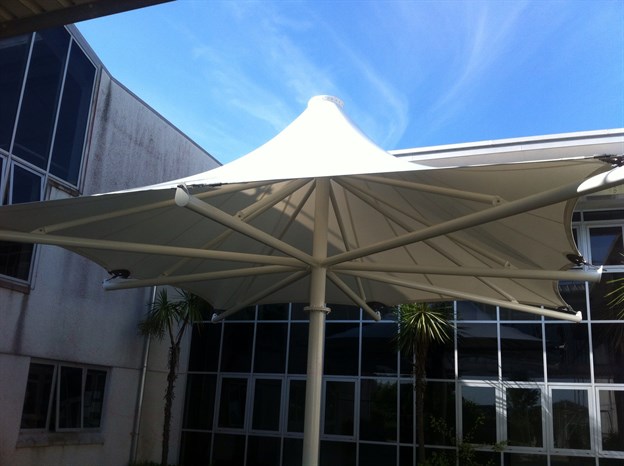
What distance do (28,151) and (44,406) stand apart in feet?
13.0

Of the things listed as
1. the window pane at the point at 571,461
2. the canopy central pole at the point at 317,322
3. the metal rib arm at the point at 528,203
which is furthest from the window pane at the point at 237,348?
the metal rib arm at the point at 528,203

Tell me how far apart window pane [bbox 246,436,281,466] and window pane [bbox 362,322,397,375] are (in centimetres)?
236

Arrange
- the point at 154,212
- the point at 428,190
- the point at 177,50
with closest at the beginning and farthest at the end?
the point at 428,190
the point at 154,212
the point at 177,50

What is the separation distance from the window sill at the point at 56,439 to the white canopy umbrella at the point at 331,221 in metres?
4.06

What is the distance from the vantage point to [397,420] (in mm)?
12148

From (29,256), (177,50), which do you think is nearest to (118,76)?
(177,50)

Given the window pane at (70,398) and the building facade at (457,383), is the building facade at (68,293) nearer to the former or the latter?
the window pane at (70,398)

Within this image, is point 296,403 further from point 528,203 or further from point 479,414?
point 528,203

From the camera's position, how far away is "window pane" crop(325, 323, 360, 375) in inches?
509

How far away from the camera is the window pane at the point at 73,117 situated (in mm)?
10391

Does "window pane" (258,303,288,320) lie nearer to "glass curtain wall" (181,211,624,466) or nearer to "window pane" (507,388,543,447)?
"glass curtain wall" (181,211,624,466)

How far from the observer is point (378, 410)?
12383 millimetres

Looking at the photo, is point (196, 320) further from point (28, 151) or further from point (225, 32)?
point (225, 32)

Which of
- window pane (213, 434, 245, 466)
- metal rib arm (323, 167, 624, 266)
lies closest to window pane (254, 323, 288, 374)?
window pane (213, 434, 245, 466)
